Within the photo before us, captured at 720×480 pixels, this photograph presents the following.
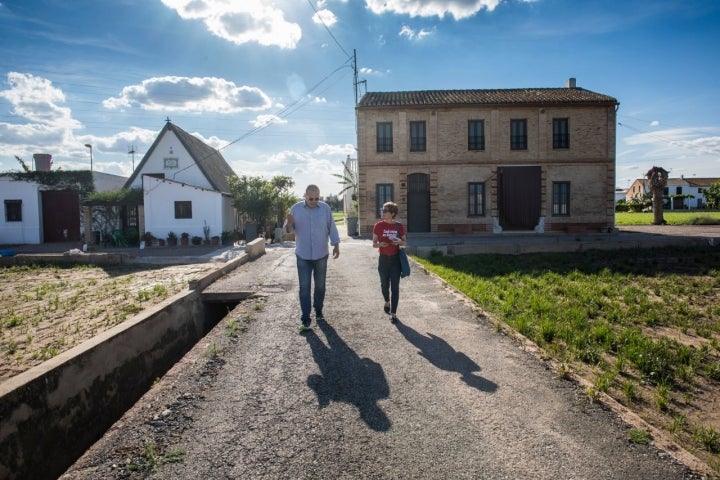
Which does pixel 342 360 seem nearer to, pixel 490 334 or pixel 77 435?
pixel 490 334

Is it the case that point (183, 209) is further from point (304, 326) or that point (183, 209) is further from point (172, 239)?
point (304, 326)

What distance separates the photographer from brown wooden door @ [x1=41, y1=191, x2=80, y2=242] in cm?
2605

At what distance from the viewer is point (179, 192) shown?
23.3 meters

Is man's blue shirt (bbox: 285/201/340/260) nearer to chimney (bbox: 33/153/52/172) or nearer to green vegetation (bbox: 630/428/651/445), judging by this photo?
green vegetation (bbox: 630/428/651/445)

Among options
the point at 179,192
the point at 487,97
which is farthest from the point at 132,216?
the point at 487,97

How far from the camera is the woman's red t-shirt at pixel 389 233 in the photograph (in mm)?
6148

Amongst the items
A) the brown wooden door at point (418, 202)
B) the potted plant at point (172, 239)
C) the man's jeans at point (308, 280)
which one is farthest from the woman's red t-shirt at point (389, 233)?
the potted plant at point (172, 239)

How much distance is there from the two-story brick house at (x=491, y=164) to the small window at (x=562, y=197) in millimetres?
53

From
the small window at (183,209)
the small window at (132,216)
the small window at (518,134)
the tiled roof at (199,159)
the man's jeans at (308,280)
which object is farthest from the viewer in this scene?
the tiled roof at (199,159)

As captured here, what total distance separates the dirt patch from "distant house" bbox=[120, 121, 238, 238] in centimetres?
925

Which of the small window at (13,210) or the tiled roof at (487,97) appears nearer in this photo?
the tiled roof at (487,97)

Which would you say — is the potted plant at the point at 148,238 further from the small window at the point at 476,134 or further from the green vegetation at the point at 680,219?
the green vegetation at the point at 680,219

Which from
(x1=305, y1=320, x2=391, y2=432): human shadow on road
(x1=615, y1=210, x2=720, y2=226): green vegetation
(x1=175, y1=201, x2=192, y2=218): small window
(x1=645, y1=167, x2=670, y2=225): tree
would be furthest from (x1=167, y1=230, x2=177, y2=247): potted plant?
(x1=645, y1=167, x2=670, y2=225): tree

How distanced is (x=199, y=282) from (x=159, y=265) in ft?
24.5
